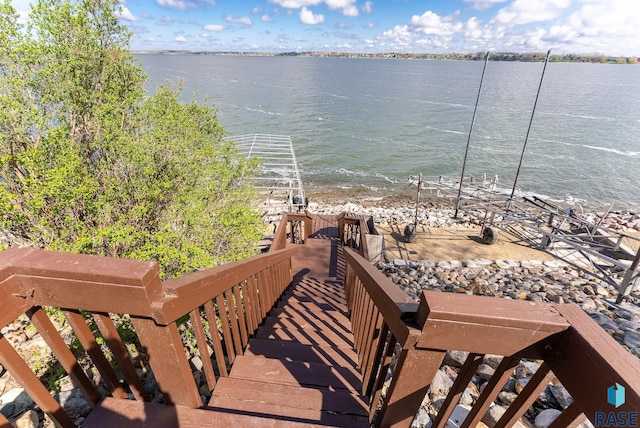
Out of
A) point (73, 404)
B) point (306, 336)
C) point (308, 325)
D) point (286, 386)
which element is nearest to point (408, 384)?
point (286, 386)

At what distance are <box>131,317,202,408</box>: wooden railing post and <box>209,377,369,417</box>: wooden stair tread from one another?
0.41 metres

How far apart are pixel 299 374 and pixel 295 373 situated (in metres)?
0.03

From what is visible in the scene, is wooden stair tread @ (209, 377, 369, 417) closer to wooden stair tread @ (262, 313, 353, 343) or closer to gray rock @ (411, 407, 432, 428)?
gray rock @ (411, 407, 432, 428)

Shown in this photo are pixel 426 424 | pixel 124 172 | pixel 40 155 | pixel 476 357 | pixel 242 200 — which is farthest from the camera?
pixel 242 200

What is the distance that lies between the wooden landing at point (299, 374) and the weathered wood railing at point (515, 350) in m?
0.67

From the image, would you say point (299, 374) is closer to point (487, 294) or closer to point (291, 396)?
point (291, 396)

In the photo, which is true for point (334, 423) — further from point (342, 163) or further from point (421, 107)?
point (421, 107)

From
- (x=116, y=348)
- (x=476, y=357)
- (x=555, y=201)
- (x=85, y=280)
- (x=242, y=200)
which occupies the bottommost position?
(x=555, y=201)

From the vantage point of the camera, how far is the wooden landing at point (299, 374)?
2.04 meters

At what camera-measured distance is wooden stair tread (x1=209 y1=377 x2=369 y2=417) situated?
210cm

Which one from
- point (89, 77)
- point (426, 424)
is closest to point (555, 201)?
point (426, 424)

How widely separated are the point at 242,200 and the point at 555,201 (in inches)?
1026

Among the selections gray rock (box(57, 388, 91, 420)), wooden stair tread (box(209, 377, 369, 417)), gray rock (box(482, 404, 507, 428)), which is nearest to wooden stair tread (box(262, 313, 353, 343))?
wooden stair tread (box(209, 377, 369, 417))

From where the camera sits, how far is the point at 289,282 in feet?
20.1
